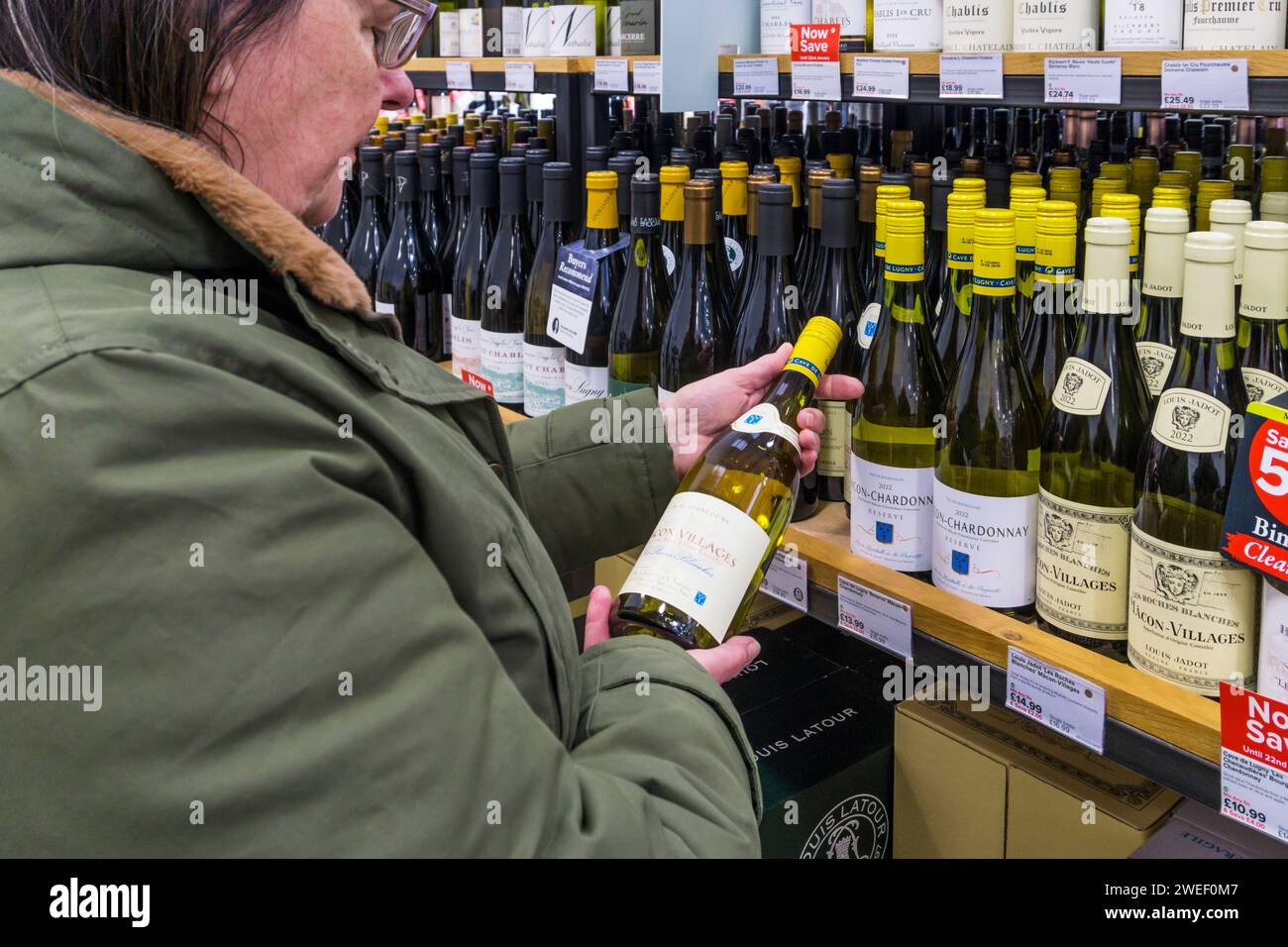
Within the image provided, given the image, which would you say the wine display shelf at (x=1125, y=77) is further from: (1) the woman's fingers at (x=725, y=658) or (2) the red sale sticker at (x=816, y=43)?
(1) the woman's fingers at (x=725, y=658)

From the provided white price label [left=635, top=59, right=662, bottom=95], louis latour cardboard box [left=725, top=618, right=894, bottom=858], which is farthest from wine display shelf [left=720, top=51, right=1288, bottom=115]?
louis latour cardboard box [left=725, top=618, right=894, bottom=858]

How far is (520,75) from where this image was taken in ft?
6.42

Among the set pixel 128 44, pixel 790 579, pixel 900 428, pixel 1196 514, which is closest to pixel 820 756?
pixel 790 579

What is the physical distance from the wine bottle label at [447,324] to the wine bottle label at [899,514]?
1.30 m

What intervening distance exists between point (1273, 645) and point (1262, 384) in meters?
0.27

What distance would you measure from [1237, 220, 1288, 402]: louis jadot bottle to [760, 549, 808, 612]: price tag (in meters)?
0.51

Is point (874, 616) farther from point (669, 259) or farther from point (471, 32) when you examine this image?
point (471, 32)

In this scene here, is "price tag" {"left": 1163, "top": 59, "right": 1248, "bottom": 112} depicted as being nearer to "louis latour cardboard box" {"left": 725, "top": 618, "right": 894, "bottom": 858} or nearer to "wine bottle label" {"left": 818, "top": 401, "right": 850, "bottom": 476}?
"wine bottle label" {"left": 818, "top": 401, "right": 850, "bottom": 476}

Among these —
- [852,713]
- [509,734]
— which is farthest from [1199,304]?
[852,713]

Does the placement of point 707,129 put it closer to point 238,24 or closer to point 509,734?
point 238,24

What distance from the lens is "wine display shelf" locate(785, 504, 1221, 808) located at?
3.30 feet

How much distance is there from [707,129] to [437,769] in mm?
1819

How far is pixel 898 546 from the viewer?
1302 millimetres

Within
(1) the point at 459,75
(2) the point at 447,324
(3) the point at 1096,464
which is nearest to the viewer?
(3) the point at 1096,464
